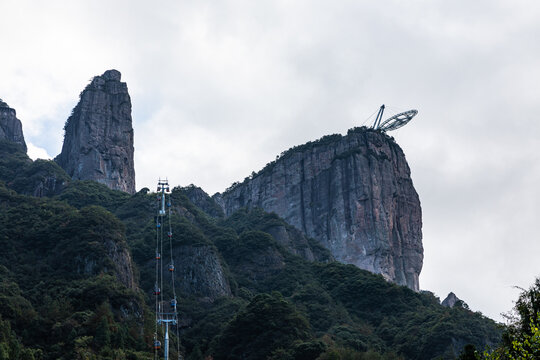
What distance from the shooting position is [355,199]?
4646 inches

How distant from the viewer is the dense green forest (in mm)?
53875

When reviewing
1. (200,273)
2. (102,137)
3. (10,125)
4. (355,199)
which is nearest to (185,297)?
(200,273)

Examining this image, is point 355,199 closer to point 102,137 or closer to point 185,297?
point 102,137

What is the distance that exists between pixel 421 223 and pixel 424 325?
197ft

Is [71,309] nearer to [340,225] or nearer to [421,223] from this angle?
[340,225]

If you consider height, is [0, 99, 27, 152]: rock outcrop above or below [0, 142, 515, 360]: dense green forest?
above

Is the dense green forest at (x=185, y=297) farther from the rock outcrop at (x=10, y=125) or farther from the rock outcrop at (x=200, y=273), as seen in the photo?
the rock outcrop at (x=10, y=125)

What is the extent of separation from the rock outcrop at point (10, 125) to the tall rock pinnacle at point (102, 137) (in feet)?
26.5

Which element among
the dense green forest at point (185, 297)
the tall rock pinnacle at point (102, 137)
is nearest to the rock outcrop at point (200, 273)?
the dense green forest at point (185, 297)

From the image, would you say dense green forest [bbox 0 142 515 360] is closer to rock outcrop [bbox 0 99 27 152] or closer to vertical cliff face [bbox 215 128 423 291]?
rock outcrop [bbox 0 99 27 152]

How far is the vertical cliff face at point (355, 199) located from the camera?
116 meters

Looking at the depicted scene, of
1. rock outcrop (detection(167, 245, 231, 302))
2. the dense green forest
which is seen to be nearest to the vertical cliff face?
the dense green forest

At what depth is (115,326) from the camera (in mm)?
54344

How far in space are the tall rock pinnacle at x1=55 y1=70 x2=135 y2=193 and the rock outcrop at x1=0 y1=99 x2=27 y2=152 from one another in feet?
26.5
